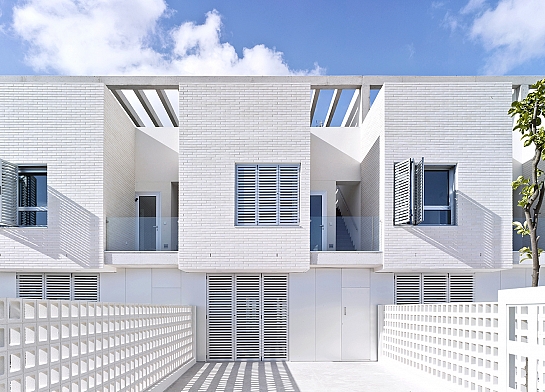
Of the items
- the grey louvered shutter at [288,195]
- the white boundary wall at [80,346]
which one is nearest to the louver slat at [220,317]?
the grey louvered shutter at [288,195]

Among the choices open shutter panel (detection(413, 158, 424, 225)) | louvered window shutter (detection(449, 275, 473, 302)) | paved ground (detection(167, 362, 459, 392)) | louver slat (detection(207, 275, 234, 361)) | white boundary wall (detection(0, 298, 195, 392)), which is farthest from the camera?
louvered window shutter (detection(449, 275, 473, 302))

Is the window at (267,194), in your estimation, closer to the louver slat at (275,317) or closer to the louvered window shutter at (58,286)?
the louver slat at (275,317)

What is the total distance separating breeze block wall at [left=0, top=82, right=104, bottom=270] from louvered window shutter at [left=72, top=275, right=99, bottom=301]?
38.7 inches

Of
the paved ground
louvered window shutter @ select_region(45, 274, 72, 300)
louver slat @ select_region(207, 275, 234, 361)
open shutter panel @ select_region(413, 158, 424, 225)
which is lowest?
the paved ground

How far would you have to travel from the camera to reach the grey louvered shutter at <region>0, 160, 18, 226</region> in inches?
431

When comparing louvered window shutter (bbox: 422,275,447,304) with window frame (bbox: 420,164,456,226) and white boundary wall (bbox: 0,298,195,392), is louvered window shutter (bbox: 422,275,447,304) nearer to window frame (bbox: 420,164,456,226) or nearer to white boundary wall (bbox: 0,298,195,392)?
window frame (bbox: 420,164,456,226)

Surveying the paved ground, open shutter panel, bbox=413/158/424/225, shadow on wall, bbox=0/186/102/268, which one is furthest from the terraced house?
the paved ground

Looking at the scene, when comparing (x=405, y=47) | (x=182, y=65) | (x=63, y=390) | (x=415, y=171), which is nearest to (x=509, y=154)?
(x=415, y=171)

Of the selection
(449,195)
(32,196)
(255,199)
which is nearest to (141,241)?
(32,196)

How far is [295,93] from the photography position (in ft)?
37.8

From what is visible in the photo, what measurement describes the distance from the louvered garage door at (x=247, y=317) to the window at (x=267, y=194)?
5.62 feet

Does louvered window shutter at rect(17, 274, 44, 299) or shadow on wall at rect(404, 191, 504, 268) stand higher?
shadow on wall at rect(404, 191, 504, 268)

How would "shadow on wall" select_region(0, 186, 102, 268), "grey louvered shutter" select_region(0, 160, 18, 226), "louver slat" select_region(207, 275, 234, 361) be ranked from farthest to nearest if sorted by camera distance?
"louver slat" select_region(207, 275, 234, 361) → "shadow on wall" select_region(0, 186, 102, 268) → "grey louvered shutter" select_region(0, 160, 18, 226)

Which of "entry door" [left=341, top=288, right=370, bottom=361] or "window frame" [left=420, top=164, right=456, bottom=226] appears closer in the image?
"window frame" [left=420, top=164, right=456, bottom=226]
